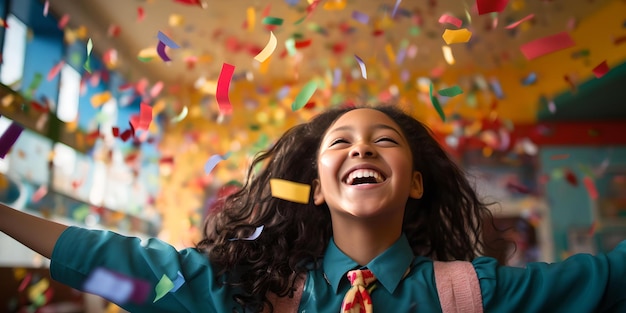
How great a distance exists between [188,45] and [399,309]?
3.68 meters

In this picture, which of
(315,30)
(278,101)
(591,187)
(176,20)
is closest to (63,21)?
(176,20)

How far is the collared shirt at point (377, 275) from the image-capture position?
1012 millimetres

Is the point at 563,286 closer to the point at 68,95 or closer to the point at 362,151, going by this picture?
the point at 362,151

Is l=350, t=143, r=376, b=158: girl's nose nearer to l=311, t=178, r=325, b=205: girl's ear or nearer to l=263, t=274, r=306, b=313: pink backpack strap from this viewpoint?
l=311, t=178, r=325, b=205: girl's ear

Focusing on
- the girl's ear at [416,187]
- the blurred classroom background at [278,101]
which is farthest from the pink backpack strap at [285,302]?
the blurred classroom background at [278,101]

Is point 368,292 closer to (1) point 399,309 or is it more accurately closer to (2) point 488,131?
(1) point 399,309

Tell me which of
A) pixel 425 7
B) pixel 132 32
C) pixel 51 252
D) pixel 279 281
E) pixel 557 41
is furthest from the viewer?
pixel 132 32

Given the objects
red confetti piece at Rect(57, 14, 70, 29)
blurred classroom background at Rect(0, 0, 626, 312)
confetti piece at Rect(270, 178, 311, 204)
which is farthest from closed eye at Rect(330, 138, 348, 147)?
red confetti piece at Rect(57, 14, 70, 29)

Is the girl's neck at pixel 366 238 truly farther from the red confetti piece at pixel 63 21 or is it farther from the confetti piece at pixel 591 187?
the confetti piece at pixel 591 187

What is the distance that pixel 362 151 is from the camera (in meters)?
1.15

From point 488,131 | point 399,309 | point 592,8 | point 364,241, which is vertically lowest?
point 399,309

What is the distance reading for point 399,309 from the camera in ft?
3.53

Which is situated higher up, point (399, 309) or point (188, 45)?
point (188, 45)

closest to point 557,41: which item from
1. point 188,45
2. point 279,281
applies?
point 279,281
